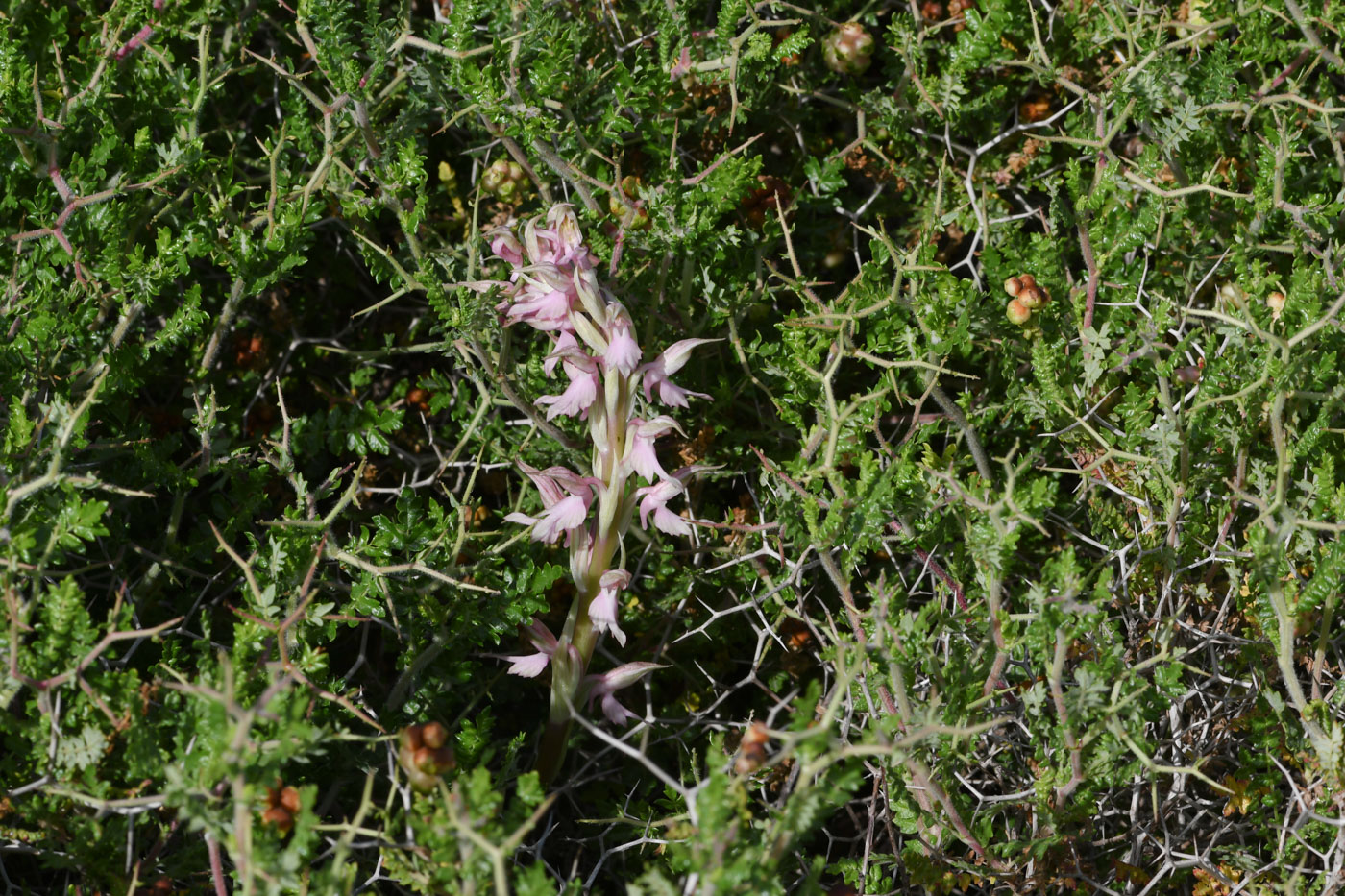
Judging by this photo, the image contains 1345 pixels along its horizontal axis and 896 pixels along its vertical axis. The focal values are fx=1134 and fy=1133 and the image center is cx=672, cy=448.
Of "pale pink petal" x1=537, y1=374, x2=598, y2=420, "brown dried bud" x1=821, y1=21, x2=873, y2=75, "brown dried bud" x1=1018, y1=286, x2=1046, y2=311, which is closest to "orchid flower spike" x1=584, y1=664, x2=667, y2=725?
"pale pink petal" x1=537, y1=374, x2=598, y2=420

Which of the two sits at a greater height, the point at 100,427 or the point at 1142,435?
the point at 100,427

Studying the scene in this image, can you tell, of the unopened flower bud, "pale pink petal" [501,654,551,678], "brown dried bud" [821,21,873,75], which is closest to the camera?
"pale pink petal" [501,654,551,678]

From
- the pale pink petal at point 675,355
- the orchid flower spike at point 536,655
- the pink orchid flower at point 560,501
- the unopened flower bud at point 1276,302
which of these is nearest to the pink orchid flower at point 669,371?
the pale pink petal at point 675,355

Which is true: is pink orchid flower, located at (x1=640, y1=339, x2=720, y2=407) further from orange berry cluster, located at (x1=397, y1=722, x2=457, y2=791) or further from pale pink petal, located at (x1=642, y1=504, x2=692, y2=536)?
orange berry cluster, located at (x1=397, y1=722, x2=457, y2=791)

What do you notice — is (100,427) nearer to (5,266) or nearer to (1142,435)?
(5,266)

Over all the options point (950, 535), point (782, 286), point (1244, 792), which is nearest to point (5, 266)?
point (782, 286)

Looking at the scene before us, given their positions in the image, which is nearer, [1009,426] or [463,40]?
[463,40]

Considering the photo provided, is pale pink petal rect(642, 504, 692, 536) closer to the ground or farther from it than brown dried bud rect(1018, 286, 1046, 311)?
closer to the ground
